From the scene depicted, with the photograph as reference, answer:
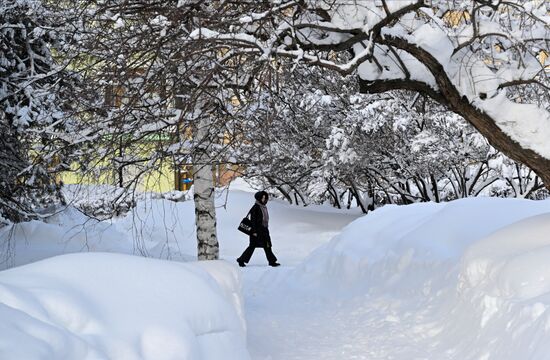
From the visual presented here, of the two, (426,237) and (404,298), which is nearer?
(404,298)

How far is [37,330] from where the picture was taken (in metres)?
3.21

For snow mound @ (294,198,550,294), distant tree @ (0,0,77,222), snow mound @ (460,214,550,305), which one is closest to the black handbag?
snow mound @ (294,198,550,294)

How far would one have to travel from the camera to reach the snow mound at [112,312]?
3246 millimetres

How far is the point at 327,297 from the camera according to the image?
10883mm

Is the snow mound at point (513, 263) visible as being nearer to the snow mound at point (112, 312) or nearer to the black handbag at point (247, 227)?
the snow mound at point (112, 312)

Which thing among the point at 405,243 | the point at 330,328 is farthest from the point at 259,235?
the point at 330,328

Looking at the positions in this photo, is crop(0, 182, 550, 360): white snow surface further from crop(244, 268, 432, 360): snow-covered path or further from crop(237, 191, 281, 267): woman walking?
crop(237, 191, 281, 267): woman walking

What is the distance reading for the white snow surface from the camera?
12.3ft

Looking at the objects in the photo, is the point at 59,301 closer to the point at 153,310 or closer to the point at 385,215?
the point at 153,310

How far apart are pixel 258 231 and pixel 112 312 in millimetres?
10958

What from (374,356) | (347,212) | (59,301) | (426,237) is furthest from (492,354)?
(347,212)

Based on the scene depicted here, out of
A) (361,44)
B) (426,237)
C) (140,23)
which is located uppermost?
(140,23)

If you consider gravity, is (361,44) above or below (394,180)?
above

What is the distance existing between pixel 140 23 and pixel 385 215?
19.9 ft
